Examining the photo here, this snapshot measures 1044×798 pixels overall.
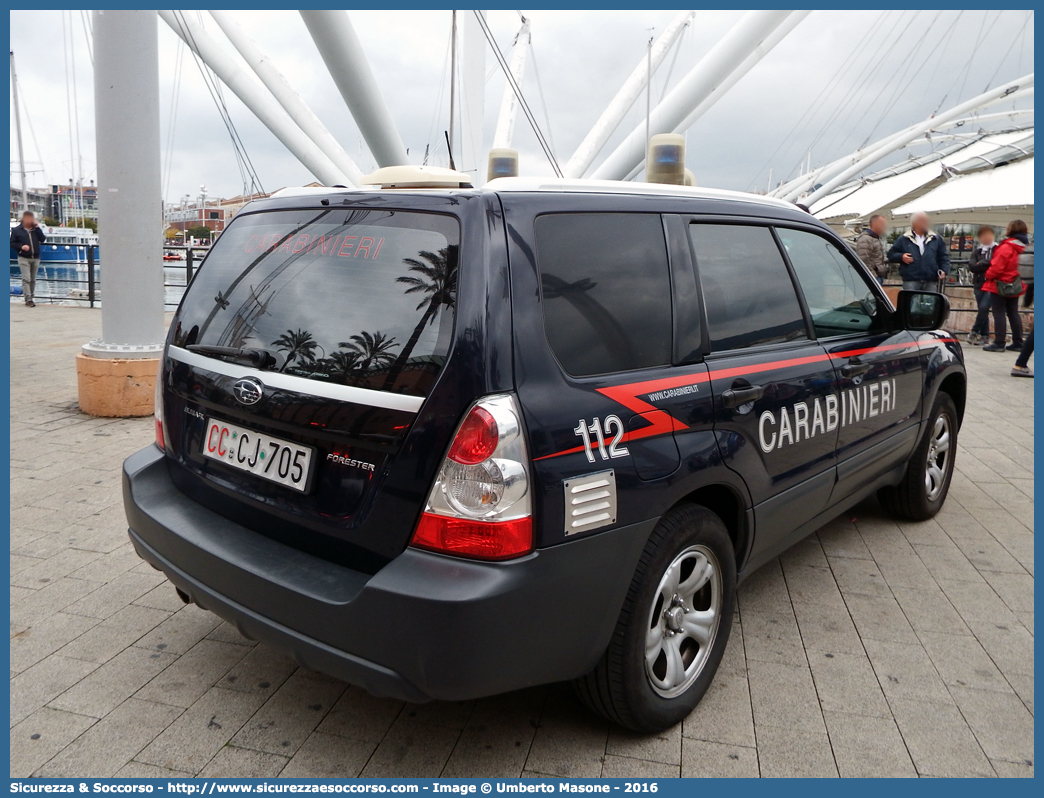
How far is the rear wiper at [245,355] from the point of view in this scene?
2577 millimetres

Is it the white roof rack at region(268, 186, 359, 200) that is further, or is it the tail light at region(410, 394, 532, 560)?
the white roof rack at region(268, 186, 359, 200)

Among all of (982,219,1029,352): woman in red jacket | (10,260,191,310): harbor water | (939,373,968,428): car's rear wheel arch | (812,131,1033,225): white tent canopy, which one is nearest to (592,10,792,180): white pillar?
(982,219,1029,352): woman in red jacket

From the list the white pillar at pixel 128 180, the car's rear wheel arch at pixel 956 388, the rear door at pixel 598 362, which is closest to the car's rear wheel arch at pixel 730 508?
the rear door at pixel 598 362

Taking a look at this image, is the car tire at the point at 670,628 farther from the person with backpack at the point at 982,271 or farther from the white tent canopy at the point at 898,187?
the white tent canopy at the point at 898,187

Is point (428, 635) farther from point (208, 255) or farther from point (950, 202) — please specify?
point (950, 202)

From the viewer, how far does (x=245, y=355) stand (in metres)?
2.66

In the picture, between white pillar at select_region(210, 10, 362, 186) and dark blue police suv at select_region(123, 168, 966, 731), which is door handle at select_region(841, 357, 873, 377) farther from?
white pillar at select_region(210, 10, 362, 186)

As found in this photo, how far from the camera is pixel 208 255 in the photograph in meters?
3.10

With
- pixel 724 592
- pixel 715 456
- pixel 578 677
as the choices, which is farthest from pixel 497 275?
pixel 724 592

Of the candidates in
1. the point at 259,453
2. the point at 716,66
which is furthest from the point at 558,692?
the point at 716,66

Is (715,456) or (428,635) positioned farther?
(715,456)

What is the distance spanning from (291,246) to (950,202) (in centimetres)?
2931

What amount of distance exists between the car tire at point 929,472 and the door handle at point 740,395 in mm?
2148

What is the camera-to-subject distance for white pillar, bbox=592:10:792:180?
1734 centimetres
